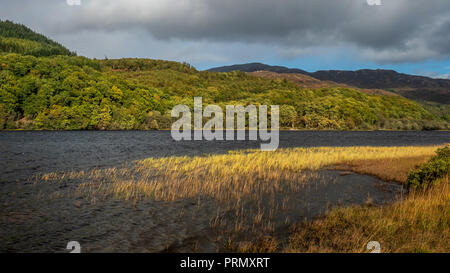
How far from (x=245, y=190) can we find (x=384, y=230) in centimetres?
926

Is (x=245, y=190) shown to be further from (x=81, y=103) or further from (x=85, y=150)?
(x=81, y=103)

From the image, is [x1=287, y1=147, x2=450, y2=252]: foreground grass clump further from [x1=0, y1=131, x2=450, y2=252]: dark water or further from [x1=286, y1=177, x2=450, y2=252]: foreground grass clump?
[x1=0, y1=131, x2=450, y2=252]: dark water

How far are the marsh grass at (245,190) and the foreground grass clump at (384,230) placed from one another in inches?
1.9

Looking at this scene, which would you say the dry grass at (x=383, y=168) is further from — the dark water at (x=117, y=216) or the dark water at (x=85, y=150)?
the dark water at (x=85, y=150)

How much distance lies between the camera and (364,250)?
834 centimetres

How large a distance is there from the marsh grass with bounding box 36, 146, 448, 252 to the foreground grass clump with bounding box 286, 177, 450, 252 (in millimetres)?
48

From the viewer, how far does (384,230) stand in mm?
9703

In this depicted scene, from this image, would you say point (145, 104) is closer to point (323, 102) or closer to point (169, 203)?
point (323, 102)

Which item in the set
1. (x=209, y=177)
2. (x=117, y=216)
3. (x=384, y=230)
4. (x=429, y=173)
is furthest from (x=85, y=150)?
(x=429, y=173)

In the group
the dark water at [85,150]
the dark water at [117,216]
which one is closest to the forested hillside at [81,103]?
the dark water at [85,150]

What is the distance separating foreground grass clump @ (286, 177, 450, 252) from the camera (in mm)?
8570

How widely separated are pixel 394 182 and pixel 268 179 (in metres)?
10.3

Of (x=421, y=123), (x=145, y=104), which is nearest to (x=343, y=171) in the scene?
(x=145, y=104)

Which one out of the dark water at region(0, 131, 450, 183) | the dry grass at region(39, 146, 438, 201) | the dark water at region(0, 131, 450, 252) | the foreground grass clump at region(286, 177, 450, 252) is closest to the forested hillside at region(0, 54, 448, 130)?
the dark water at region(0, 131, 450, 183)
